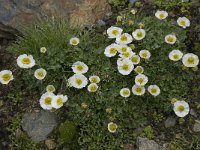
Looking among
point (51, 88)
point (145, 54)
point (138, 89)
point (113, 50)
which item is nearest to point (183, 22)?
point (145, 54)

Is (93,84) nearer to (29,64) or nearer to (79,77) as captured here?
(79,77)

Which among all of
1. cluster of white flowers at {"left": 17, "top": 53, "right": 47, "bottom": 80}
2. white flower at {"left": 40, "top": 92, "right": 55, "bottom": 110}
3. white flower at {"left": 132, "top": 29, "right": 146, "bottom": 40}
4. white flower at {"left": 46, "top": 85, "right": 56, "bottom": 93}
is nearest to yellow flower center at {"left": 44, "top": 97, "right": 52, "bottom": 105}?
white flower at {"left": 40, "top": 92, "right": 55, "bottom": 110}

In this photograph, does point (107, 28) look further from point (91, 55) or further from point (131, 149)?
point (131, 149)

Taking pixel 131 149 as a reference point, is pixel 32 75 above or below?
above

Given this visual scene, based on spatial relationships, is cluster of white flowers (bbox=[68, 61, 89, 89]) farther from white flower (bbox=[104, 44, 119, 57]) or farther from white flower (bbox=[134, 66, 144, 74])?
white flower (bbox=[134, 66, 144, 74])

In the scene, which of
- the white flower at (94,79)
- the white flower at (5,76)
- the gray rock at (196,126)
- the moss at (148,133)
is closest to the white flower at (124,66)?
the white flower at (94,79)

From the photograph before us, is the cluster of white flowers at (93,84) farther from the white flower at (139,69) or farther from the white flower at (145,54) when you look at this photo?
the white flower at (145,54)

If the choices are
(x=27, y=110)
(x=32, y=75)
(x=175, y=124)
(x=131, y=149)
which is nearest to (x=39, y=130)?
(x=27, y=110)
